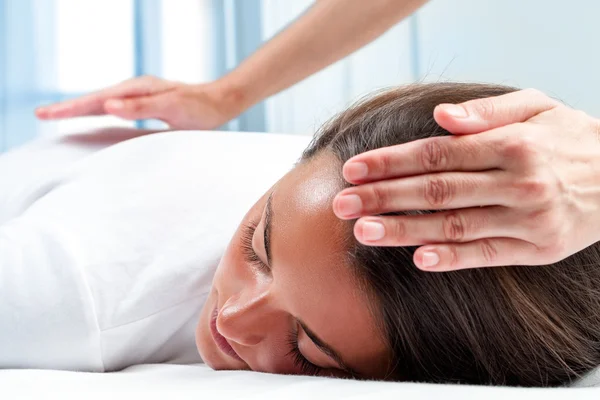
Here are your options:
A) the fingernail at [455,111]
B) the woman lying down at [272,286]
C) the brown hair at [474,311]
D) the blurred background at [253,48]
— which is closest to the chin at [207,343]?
the woman lying down at [272,286]

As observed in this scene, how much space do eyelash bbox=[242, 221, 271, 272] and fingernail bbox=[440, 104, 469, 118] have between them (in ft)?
1.05

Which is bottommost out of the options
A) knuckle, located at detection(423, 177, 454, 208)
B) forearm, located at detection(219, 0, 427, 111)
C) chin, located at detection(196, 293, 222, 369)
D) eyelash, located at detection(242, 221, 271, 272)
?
chin, located at detection(196, 293, 222, 369)

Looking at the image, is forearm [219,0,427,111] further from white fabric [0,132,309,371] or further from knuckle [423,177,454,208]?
knuckle [423,177,454,208]

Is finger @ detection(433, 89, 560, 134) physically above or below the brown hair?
above

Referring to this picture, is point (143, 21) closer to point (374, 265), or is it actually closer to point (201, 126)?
point (201, 126)

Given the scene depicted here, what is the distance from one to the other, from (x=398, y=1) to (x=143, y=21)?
1376 mm

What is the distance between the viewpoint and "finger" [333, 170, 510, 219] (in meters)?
0.68

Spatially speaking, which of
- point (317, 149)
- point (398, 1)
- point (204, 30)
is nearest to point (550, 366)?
point (317, 149)

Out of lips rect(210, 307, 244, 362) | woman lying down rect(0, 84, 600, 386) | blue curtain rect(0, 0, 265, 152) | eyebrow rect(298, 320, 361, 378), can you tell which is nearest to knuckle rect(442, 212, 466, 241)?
woman lying down rect(0, 84, 600, 386)

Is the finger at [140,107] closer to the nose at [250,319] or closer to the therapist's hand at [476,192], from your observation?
the nose at [250,319]

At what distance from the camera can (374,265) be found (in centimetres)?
80

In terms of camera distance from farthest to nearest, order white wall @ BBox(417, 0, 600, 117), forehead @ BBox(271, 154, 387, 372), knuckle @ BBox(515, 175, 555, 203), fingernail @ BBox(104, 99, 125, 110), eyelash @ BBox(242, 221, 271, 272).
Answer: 1. white wall @ BBox(417, 0, 600, 117)
2. fingernail @ BBox(104, 99, 125, 110)
3. eyelash @ BBox(242, 221, 271, 272)
4. forehead @ BBox(271, 154, 387, 372)
5. knuckle @ BBox(515, 175, 555, 203)

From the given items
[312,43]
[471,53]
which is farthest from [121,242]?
[471,53]

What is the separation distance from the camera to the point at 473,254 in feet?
2.30
